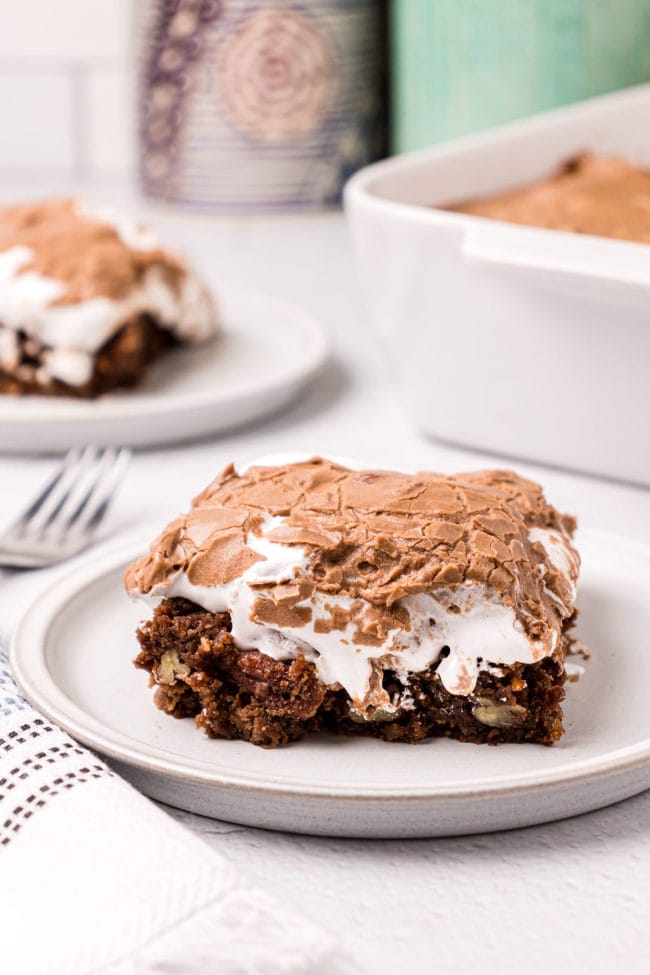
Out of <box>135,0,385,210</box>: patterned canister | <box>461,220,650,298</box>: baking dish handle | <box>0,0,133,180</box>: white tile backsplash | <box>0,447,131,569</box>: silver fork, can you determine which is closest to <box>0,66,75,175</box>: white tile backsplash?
<box>0,0,133,180</box>: white tile backsplash

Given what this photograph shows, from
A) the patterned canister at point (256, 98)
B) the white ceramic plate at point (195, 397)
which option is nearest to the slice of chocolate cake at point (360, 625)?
the white ceramic plate at point (195, 397)

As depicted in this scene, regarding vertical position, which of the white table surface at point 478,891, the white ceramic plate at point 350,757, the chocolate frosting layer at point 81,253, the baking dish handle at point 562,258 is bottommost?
the white table surface at point 478,891

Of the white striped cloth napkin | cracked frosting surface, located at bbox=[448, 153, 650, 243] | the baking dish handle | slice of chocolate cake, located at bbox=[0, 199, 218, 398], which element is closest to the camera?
the white striped cloth napkin

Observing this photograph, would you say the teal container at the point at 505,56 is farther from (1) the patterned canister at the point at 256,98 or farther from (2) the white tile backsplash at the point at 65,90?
(2) the white tile backsplash at the point at 65,90

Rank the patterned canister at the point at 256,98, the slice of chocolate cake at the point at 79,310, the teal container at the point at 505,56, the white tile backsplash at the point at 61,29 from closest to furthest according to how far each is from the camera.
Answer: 1. the slice of chocolate cake at the point at 79,310
2. the teal container at the point at 505,56
3. the patterned canister at the point at 256,98
4. the white tile backsplash at the point at 61,29

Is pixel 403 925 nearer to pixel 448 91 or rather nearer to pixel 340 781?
pixel 340 781

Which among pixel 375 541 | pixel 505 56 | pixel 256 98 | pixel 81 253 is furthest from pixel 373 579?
pixel 256 98

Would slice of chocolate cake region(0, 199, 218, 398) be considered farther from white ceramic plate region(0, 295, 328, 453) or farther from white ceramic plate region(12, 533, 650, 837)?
white ceramic plate region(12, 533, 650, 837)
